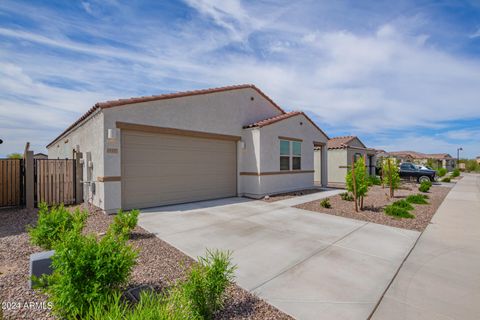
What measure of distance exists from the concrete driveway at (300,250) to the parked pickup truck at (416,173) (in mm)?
18357

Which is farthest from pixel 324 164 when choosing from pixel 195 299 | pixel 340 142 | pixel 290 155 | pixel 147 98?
pixel 195 299

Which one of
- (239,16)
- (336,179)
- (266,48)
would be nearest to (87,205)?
(239,16)

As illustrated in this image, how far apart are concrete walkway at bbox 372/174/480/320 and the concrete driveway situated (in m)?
0.21

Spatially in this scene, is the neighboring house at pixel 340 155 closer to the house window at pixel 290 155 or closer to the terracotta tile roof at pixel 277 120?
the terracotta tile roof at pixel 277 120

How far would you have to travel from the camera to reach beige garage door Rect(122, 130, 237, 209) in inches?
326

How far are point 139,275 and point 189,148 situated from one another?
6.65 metres

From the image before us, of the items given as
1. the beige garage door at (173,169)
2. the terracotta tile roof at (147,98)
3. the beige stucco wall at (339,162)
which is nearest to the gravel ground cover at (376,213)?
the beige garage door at (173,169)

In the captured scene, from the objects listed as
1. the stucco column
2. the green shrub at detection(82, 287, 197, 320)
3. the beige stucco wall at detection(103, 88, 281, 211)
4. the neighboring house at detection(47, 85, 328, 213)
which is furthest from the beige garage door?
the stucco column

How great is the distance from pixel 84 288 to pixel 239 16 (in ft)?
26.4

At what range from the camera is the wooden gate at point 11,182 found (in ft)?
26.9

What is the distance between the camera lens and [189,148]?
32.2 feet

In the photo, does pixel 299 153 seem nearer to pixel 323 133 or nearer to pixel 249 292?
pixel 323 133

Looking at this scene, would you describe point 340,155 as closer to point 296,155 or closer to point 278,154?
point 296,155

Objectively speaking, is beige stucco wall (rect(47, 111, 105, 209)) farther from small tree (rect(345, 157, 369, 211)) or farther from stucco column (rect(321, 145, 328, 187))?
stucco column (rect(321, 145, 328, 187))
